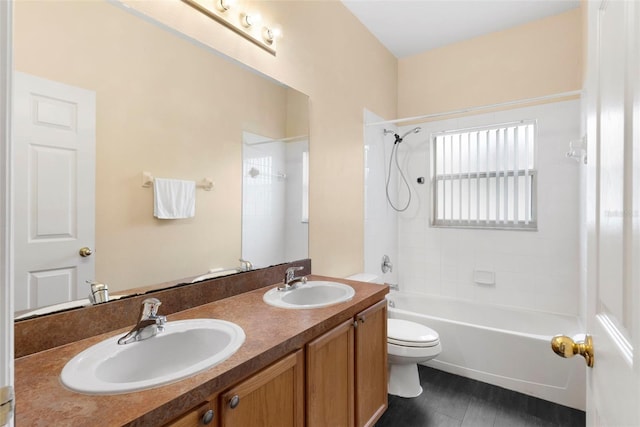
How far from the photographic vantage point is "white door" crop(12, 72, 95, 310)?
3.05 feet

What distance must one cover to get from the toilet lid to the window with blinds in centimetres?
133

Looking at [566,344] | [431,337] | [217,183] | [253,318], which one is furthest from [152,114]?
[431,337]

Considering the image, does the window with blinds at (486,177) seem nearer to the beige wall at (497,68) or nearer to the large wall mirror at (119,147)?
the beige wall at (497,68)

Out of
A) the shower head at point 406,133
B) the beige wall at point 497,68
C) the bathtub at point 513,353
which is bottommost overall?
the bathtub at point 513,353

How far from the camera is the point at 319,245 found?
2221mm

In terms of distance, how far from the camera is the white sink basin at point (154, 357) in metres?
0.74

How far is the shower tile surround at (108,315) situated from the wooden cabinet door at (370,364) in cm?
63

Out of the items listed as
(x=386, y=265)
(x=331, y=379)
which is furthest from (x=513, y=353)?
(x=331, y=379)

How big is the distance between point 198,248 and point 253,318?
18.2 inches

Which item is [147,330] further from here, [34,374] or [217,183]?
[217,183]

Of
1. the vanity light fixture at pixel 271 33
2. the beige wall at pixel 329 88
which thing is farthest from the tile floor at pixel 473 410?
the vanity light fixture at pixel 271 33

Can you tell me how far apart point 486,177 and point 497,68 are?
101 cm

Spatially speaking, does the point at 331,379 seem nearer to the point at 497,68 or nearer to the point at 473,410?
the point at 473,410

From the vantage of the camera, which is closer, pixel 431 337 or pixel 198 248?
pixel 198 248
